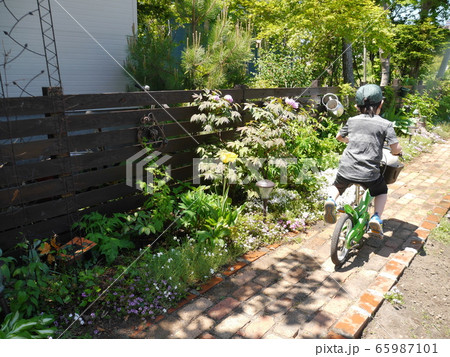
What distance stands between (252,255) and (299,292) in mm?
748

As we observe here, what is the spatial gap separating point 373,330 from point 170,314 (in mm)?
1525

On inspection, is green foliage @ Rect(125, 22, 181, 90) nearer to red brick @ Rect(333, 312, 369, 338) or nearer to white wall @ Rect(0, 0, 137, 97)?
white wall @ Rect(0, 0, 137, 97)

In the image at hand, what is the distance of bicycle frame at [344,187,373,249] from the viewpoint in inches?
138

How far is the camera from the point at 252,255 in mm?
3795

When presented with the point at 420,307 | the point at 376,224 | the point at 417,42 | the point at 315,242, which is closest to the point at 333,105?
the point at 315,242

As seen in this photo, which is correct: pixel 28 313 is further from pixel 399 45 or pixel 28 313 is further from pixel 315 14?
pixel 399 45

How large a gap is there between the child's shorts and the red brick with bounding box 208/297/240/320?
63.3 inches

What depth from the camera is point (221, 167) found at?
4367 millimetres

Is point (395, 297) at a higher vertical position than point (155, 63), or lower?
lower

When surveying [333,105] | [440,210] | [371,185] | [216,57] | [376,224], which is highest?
[216,57]

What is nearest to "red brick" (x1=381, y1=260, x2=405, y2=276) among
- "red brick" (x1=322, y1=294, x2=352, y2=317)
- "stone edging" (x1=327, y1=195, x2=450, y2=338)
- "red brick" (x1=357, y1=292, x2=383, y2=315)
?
"stone edging" (x1=327, y1=195, x2=450, y2=338)

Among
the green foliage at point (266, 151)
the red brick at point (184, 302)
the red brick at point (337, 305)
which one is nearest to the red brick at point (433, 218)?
the green foliage at point (266, 151)

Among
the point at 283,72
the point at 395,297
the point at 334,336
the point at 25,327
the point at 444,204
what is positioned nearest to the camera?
the point at 25,327

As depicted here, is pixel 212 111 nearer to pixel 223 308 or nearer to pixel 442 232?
pixel 223 308
